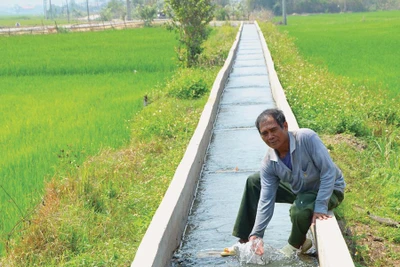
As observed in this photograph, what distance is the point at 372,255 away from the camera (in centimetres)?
459

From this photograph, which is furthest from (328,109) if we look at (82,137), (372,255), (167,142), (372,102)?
(372,255)

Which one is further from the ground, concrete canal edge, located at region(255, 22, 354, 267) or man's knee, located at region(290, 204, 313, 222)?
man's knee, located at region(290, 204, 313, 222)

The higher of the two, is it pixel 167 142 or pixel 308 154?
pixel 308 154

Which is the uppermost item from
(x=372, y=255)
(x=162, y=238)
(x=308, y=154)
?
(x=308, y=154)

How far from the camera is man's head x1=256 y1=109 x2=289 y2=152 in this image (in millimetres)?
4113

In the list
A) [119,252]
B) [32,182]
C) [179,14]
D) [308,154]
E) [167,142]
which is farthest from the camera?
[179,14]

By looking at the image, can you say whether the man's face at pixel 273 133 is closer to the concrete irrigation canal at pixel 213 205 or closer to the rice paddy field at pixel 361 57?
the concrete irrigation canal at pixel 213 205

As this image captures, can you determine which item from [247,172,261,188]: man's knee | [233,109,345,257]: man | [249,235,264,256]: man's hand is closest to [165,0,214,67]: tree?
[247,172,261,188]: man's knee

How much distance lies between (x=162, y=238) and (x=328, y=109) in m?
5.07

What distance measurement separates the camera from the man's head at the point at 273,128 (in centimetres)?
411

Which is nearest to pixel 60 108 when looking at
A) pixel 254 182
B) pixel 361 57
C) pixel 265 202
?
pixel 254 182

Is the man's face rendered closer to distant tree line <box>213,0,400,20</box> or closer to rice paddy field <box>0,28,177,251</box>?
rice paddy field <box>0,28,177,251</box>

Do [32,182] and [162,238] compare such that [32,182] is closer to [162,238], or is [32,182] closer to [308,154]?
[162,238]

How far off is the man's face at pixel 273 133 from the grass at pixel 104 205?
48.9 inches
